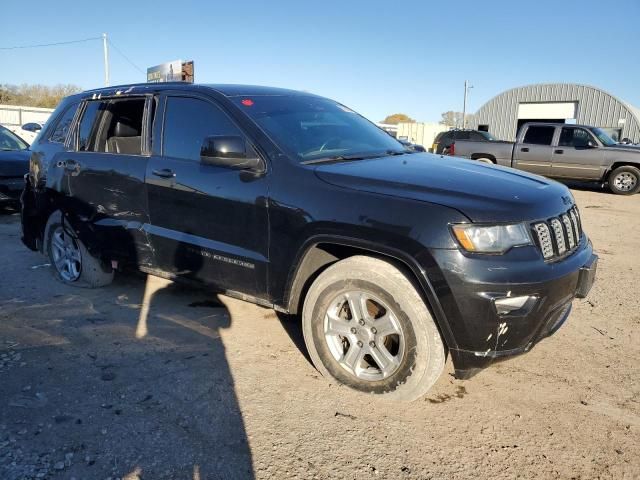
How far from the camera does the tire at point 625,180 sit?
12.5 metres

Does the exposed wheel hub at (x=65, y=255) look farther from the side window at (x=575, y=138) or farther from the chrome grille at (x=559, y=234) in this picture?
the side window at (x=575, y=138)

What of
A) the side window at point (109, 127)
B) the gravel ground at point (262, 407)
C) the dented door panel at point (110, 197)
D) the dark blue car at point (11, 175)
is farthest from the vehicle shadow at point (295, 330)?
the dark blue car at point (11, 175)

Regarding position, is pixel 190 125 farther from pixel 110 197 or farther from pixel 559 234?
pixel 559 234

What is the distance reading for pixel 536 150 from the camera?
13.5 meters

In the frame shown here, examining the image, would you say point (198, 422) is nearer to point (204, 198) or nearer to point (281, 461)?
point (281, 461)

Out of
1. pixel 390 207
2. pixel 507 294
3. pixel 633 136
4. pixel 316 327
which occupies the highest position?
pixel 633 136

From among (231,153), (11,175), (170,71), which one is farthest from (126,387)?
(170,71)

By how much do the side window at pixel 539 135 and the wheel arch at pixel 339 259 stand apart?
12.4 meters

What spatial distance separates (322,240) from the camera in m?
2.84

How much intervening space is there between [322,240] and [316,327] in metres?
0.57

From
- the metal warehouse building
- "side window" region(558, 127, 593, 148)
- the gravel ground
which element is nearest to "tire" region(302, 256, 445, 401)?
the gravel ground

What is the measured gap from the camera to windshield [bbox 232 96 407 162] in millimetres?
3295

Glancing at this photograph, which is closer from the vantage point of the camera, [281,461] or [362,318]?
[281,461]

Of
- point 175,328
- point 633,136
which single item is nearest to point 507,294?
point 175,328
